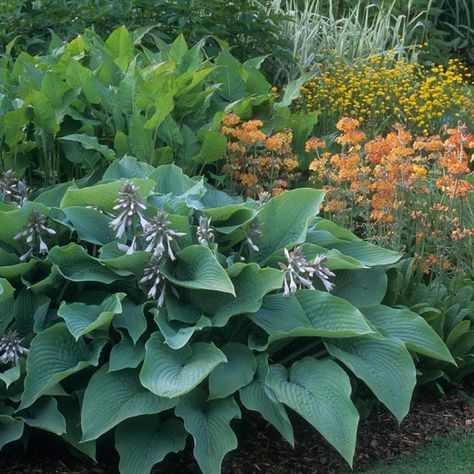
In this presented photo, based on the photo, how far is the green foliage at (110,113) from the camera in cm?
481

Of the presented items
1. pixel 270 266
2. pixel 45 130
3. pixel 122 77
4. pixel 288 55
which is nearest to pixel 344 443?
pixel 270 266

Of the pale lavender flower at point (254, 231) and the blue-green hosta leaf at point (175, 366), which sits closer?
the blue-green hosta leaf at point (175, 366)

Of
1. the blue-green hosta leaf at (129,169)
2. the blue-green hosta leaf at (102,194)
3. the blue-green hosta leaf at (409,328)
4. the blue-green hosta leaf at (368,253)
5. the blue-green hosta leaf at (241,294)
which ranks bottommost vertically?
the blue-green hosta leaf at (409,328)

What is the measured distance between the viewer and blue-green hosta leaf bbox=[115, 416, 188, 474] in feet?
11.6

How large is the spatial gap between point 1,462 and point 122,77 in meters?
2.48

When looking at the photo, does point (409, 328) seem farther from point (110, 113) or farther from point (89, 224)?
point (110, 113)

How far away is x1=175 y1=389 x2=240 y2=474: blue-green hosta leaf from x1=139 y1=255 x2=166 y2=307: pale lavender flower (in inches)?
15.4

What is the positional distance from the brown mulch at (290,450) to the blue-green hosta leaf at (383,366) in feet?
1.46

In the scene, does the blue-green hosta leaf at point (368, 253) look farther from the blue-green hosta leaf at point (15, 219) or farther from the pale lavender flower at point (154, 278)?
the blue-green hosta leaf at point (15, 219)

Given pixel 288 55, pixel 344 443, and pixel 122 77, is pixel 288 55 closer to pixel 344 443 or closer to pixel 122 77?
pixel 122 77

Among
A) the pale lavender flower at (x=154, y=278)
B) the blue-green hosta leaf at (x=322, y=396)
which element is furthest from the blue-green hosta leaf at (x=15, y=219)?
the blue-green hosta leaf at (x=322, y=396)

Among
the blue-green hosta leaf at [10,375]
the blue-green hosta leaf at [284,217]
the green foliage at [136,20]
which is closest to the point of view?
the blue-green hosta leaf at [10,375]

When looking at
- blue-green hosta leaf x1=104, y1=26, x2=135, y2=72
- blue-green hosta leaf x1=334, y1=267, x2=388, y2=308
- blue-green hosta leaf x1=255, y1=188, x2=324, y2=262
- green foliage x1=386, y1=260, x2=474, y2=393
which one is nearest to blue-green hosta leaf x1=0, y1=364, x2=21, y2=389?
blue-green hosta leaf x1=255, y1=188, x2=324, y2=262

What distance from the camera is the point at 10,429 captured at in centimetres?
355
